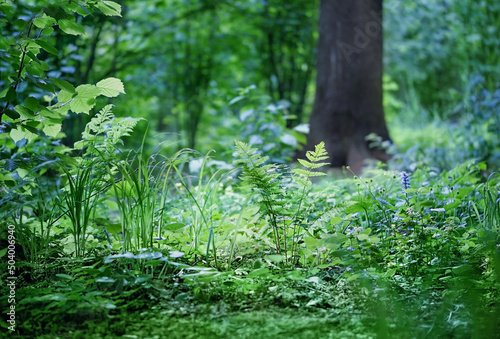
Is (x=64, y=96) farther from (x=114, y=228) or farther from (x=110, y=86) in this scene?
(x=114, y=228)

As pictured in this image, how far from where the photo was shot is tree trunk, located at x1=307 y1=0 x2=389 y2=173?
4.86 meters

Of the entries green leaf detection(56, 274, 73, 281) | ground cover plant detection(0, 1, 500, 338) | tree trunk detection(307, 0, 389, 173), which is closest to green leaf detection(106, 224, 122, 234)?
ground cover plant detection(0, 1, 500, 338)

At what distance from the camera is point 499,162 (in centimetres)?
441

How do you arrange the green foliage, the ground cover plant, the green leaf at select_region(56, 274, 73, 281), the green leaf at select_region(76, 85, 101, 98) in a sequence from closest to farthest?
the ground cover plant < the green leaf at select_region(56, 274, 73, 281) < the green foliage < the green leaf at select_region(76, 85, 101, 98)

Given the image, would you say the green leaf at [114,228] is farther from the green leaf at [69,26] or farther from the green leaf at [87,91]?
the green leaf at [69,26]

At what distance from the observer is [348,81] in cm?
497

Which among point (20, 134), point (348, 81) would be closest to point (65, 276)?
point (20, 134)

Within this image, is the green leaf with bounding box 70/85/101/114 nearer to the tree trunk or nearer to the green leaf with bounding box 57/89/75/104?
the green leaf with bounding box 57/89/75/104

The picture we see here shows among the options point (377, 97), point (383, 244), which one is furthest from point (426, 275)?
point (377, 97)

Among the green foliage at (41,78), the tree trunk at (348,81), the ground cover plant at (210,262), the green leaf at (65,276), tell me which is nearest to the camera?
the ground cover plant at (210,262)

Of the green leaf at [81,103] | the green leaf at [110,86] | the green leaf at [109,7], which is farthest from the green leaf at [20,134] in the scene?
the green leaf at [109,7]

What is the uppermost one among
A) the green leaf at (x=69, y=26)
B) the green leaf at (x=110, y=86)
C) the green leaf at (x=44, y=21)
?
the green leaf at (x=44, y=21)

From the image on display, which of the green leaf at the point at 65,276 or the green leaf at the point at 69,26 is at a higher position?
the green leaf at the point at 69,26

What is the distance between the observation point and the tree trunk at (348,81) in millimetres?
4859
